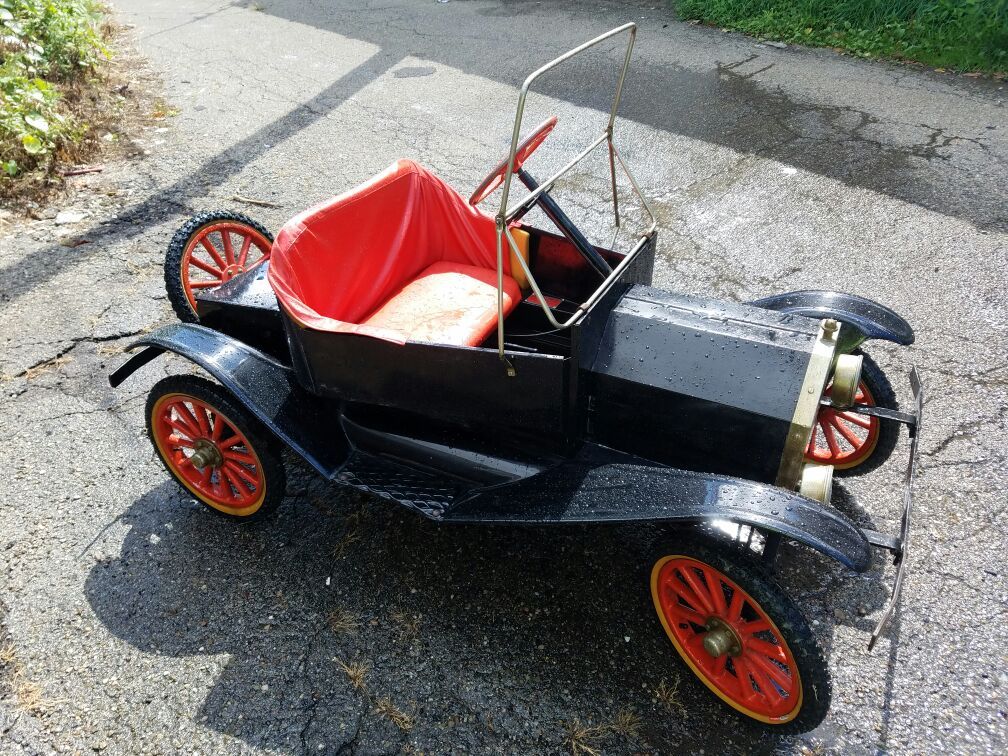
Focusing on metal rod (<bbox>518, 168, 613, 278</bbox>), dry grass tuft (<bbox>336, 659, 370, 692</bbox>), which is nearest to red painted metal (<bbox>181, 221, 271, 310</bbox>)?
metal rod (<bbox>518, 168, 613, 278</bbox>)

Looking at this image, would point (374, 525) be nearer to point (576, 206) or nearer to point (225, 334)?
point (225, 334)

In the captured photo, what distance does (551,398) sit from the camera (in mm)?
2479

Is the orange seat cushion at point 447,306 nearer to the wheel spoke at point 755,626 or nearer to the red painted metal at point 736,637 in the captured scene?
the red painted metal at point 736,637

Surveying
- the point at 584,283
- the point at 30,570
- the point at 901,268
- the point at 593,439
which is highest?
the point at 584,283

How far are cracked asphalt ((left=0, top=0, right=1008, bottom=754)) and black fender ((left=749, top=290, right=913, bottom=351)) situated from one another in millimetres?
752

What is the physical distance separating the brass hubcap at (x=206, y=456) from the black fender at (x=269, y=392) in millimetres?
357

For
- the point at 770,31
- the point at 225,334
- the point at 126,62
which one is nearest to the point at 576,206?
the point at 225,334

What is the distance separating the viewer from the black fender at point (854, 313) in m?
2.79

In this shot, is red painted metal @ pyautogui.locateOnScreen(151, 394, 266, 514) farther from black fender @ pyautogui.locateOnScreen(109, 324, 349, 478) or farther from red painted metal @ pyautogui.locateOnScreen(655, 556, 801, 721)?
red painted metal @ pyautogui.locateOnScreen(655, 556, 801, 721)

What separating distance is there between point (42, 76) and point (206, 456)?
18.6 feet

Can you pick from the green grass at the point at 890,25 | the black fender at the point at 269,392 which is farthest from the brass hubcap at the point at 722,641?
the green grass at the point at 890,25

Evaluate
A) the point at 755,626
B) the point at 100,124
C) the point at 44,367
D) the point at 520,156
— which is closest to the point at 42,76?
the point at 100,124

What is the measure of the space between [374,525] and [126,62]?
7363mm

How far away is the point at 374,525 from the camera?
3117 mm
